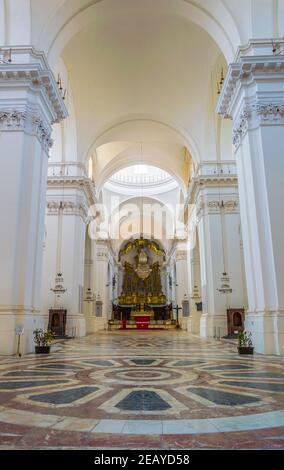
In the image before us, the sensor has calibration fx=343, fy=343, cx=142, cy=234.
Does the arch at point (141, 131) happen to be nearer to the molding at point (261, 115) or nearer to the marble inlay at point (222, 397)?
the molding at point (261, 115)

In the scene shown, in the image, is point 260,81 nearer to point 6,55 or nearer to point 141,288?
point 6,55

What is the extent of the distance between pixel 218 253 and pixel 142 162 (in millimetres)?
10364

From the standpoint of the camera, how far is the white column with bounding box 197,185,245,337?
1383 cm

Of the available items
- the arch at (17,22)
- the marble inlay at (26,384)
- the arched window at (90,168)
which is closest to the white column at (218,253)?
the arched window at (90,168)

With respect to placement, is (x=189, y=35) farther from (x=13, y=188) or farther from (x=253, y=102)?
(x=13, y=188)

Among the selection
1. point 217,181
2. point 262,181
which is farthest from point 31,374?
point 217,181

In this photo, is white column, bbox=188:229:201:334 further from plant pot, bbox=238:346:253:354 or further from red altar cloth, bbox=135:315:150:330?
plant pot, bbox=238:346:253:354

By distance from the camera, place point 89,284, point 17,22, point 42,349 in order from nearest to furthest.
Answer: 1. point 42,349
2. point 17,22
3. point 89,284

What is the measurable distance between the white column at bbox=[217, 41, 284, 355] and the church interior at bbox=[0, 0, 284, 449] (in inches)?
1.4

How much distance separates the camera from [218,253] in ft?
47.3

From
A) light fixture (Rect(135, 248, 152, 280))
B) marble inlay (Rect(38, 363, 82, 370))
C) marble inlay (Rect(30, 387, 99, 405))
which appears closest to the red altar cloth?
light fixture (Rect(135, 248, 152, 280))

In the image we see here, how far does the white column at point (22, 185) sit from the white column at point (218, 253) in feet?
24.8
